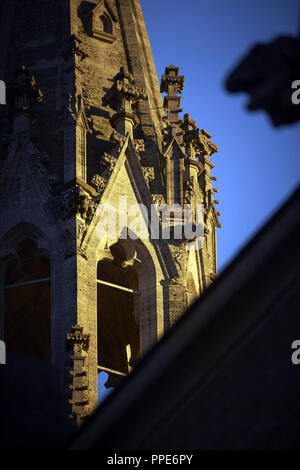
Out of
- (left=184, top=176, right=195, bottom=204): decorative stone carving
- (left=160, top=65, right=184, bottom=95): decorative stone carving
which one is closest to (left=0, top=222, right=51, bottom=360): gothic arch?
(left=184, top=176, right=195, bottom=204): decorative stone carving

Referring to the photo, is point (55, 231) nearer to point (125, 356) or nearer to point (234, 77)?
point (125, 356)

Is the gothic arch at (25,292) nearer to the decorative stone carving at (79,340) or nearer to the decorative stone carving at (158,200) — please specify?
the decorative stone carving at (158,200)

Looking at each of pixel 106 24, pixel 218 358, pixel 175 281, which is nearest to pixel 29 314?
pixel 175 281

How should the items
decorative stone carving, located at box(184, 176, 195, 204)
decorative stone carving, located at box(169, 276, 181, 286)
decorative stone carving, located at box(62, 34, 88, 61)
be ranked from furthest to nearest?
1. decorative stone carving, located at box(62, 34, 88, 61)
2. decorative stone carving, located at box(184, 176, 195, 204)
3. decorative stone carving, located at box(169, 276, 181, 286)

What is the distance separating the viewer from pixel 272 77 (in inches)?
332

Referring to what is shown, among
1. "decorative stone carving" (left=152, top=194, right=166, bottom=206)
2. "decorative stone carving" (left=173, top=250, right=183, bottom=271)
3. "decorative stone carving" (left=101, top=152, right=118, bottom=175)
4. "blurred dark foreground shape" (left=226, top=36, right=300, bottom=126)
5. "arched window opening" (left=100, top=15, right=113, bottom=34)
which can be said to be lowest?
"blurred dark foreground shape" (left=226, top=36, right=300, bottom=126)

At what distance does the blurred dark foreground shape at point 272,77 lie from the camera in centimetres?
834

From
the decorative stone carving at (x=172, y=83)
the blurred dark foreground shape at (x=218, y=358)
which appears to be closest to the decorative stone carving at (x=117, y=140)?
the decorative stone carving at (x=172, y=83)

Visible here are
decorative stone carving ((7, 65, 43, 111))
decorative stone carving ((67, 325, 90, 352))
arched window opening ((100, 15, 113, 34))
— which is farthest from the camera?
arched window opening ((100, 15, 113, 34))

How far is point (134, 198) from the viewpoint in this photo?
24.0 metres

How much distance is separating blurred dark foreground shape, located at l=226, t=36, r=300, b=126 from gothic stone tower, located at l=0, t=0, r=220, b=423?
476 inches

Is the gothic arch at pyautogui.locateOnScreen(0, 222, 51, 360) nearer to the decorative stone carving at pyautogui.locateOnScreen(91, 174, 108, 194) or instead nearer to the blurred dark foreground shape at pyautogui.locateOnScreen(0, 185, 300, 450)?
the decorative stone carving at pyautogui.locateOnScreen(91, 174, 108, 194)

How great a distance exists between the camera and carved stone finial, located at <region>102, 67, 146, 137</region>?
24922mm
